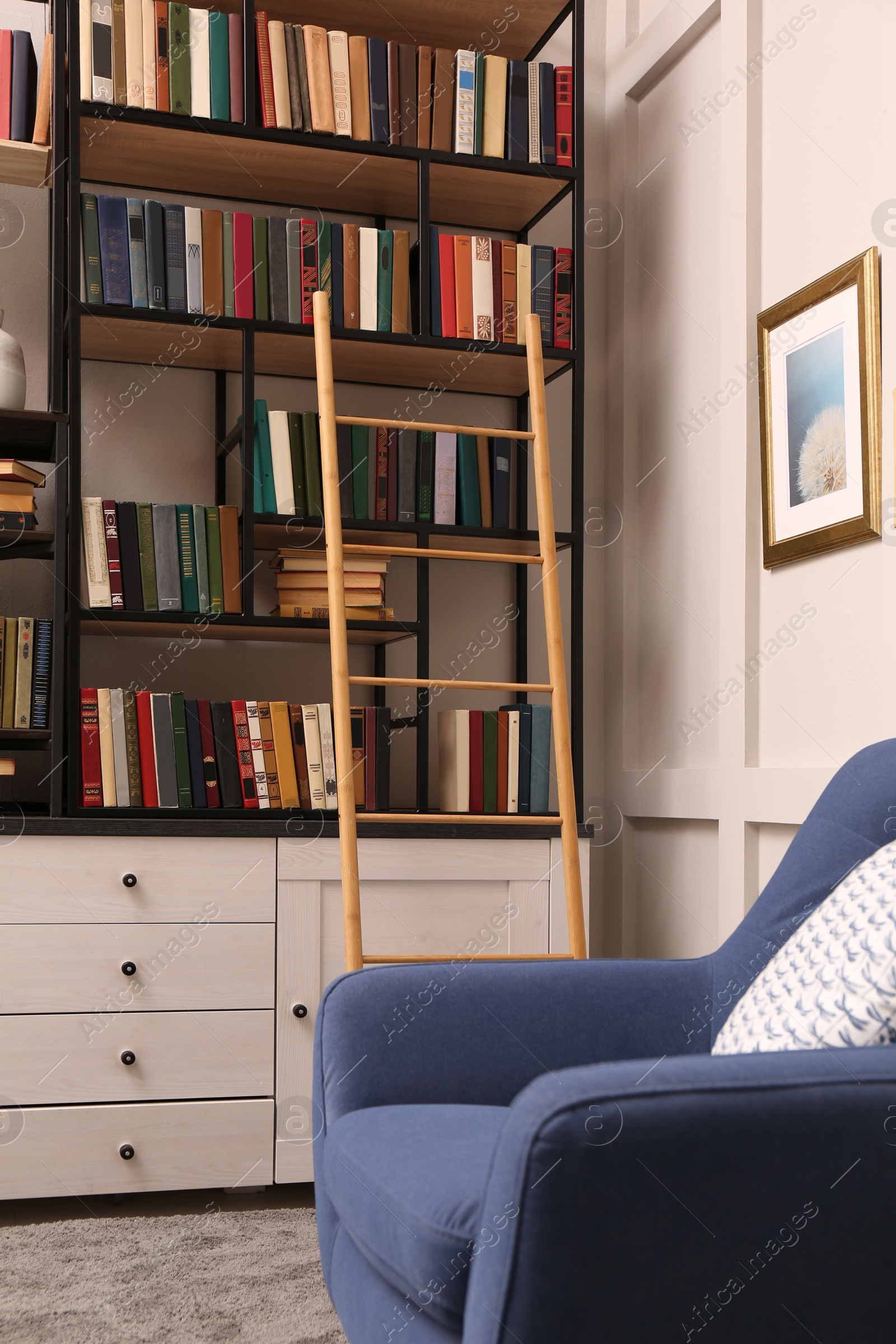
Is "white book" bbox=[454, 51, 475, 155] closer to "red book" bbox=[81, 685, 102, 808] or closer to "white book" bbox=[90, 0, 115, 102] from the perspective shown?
A: "white book" bbox=[90, 0, 115, 102]

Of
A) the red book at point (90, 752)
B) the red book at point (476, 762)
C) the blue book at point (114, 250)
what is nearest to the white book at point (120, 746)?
the red book at point (90, 752)

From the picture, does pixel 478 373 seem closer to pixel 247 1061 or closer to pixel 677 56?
pixel 677 56

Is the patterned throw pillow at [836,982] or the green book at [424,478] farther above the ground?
the green book at [424,478]

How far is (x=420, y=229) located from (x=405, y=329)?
212mm

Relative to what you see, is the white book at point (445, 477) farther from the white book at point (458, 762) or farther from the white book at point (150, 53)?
the white book at point (150, 53)

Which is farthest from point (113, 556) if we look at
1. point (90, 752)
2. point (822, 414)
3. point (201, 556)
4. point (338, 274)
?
point (822, 414)

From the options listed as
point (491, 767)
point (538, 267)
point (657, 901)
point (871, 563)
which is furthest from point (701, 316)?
point (657, 901)

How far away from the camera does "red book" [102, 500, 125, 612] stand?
8.02 feet

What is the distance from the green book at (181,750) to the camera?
242 cm

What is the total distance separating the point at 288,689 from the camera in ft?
9.31

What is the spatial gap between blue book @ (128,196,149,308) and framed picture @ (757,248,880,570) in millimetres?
1264

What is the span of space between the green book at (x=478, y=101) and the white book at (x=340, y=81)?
292mm

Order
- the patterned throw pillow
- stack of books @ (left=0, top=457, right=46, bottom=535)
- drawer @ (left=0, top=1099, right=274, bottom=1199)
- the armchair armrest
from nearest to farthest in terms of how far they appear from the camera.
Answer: the armchair armrest → the patterned throw pillow → drawer @ (left=0, top=1099, right=274, bottom=1199) → stack of books @ (left=0, top=457, right=46, bottom=535)

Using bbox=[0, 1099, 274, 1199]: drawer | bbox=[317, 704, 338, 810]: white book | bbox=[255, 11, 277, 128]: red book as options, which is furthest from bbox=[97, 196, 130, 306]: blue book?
bbox=[0, 1099, 274, 1199]: drawer
